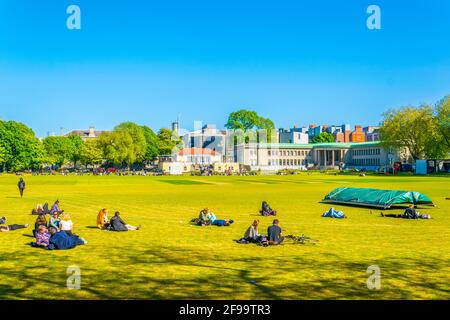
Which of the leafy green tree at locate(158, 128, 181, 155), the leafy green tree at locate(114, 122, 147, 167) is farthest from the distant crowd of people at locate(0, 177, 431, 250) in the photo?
the leafy green tree at locate(158, 128, 181, 155)

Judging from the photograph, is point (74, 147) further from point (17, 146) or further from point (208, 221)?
point (208, 221)

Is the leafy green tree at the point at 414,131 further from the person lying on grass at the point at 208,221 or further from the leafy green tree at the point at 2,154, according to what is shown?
the person lying on grass at the point at 208,221

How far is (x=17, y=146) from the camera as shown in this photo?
13375 cm

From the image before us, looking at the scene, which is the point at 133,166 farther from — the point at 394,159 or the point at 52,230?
the point at 52,230

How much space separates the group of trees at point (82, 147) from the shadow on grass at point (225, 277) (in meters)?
120

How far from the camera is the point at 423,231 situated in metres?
27.6

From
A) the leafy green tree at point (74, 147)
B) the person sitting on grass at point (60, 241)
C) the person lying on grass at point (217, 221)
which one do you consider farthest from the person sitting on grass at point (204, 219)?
the leafy green tree at point (74, 147)

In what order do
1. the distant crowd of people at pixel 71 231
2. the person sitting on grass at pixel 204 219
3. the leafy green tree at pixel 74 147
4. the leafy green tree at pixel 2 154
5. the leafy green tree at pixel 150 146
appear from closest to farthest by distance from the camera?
the distant crowd of people at pixel 71 231
the person sitting on grass at pixel 204 219
the leafy green tree at pixel 2 154
the leafy green tree at pixel 74 147
the leafy green tree at pixel 150 146

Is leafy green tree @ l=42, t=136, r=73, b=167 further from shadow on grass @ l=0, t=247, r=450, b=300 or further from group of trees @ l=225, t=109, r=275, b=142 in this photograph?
shadow on grass @ l=0, t=247, r=450, b=300

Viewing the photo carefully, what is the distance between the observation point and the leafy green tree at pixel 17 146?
5148 inches

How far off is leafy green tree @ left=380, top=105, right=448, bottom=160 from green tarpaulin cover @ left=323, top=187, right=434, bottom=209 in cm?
9826

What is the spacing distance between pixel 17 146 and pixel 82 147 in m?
37.3

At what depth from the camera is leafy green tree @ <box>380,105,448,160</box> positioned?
134875mm

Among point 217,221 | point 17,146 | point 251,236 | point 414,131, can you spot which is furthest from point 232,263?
point 414,131
